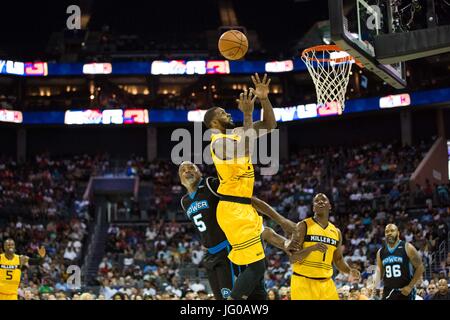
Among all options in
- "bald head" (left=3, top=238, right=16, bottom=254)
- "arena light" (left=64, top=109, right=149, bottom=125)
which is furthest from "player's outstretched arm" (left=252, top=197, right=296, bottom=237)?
"arena light" (left=64, top=109, right=149, bottom=125)

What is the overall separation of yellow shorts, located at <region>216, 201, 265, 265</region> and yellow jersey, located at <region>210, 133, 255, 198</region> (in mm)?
132

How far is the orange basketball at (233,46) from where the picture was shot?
32.2 ft

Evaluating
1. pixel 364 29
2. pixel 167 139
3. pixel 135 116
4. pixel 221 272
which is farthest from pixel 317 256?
pixel 167 139

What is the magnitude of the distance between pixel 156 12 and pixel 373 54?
36.2 meters

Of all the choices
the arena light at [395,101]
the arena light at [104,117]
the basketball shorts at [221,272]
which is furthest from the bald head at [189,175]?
the arena light at [104,117]

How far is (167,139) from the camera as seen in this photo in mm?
43062

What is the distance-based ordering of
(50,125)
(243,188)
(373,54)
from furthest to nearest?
(50,125), (373,54), (243,188)

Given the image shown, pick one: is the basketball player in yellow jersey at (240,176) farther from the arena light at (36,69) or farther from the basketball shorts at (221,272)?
the arena light at (36,69)

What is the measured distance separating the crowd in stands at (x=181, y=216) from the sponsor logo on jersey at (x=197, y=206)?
9.72 m

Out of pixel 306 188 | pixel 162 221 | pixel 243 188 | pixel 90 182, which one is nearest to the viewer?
pixel 243 188

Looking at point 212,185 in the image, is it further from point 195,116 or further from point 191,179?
point 195,116

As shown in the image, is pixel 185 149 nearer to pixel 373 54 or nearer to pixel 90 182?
pixel 90 182

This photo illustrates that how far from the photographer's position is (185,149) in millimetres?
42469

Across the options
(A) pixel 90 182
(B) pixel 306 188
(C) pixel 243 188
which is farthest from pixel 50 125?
(C) pixel 243 188
